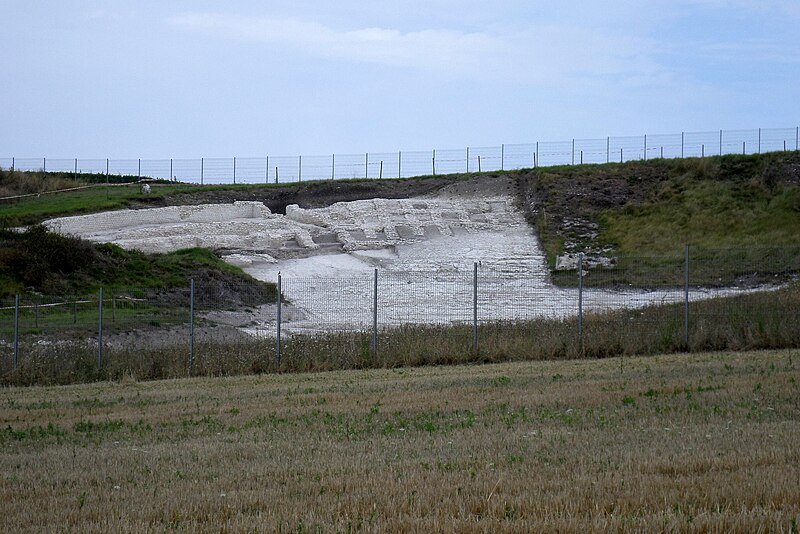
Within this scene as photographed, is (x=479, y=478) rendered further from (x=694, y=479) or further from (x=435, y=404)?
(x=435, y=404)

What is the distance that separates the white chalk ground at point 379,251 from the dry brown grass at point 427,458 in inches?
575

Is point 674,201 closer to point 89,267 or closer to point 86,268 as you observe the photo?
point 89,267

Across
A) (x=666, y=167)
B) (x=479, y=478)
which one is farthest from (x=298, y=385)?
(x=666, y=167)

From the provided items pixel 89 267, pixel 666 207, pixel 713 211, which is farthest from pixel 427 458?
pixel 666 207

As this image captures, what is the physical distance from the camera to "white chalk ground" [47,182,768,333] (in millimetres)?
32219

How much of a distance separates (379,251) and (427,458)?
3855cm

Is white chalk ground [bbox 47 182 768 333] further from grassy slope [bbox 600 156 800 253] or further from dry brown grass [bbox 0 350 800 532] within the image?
dry brown grass [bbox 0 350 800 532]

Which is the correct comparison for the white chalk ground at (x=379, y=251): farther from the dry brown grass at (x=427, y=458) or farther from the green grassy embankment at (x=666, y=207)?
the dry brown grass at (x=427, y=458)

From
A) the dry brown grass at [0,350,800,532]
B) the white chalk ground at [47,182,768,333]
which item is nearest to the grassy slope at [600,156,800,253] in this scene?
the white chalk ground at [47,182,768,333]

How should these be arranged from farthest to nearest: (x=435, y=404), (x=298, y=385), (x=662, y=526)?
1. (x=298, y=385)
2. (x=435, y=404)
3. (x=662, y=526)

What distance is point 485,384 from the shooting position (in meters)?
15.1

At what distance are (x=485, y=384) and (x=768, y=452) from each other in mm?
7317

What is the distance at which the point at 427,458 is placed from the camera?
859 centimetres

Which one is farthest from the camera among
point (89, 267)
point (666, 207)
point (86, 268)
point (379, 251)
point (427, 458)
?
point (666, 207)
